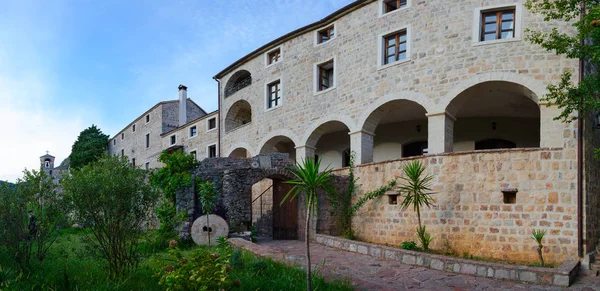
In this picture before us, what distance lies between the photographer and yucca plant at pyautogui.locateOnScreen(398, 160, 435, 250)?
10773 millimetres

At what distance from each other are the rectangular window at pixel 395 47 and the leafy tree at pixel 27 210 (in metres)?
10.8

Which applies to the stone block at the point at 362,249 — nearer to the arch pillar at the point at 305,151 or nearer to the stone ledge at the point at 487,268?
the stone ledge at the point at 487,268

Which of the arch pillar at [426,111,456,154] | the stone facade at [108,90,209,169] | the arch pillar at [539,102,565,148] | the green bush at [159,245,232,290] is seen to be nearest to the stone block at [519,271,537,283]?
the arch pillar at [539,102,565,148]

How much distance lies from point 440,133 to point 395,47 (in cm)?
352

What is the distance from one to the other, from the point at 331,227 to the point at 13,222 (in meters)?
9.01

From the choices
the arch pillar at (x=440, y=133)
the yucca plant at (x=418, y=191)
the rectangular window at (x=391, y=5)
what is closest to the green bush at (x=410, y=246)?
the yucca plant at (x=418, y=191)

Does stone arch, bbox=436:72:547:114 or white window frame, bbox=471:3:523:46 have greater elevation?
white window frame, bbox=471:3:523:46

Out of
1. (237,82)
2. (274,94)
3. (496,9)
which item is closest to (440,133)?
(496,9)

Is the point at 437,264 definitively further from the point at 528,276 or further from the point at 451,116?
the point at 451,116

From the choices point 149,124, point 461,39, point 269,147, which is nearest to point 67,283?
point 461,39

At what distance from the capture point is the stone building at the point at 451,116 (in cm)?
1001

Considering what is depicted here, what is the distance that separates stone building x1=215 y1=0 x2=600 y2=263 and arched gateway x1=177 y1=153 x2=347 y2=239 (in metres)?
1.89

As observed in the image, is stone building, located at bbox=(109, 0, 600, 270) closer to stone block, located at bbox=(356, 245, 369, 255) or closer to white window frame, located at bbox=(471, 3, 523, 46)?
white window frame, located at bbox=(471, 3, 523, 46)

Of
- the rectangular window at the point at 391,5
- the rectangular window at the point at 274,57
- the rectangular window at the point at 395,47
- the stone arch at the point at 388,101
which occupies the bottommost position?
the stone arch at the point at 388,101
